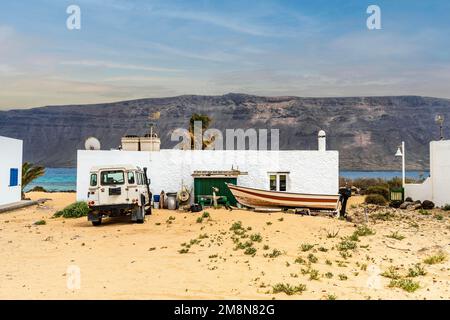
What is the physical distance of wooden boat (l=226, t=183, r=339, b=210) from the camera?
2339cm

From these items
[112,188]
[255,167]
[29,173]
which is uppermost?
[255,167]

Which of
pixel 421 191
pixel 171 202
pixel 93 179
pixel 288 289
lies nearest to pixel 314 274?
pixel 288 289

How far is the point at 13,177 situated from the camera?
95.7ft

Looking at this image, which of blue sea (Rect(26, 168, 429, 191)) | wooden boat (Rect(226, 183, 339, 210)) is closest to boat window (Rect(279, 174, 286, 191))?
wooden boat (Rect(226, 183, 339, 210))

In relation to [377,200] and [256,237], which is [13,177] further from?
[377,200]

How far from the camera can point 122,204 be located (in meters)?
19.6

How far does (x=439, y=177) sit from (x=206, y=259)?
64.8 feet

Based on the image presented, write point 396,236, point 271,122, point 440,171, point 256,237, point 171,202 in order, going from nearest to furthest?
point 256,237
point 396,236
point 171,202
point 440,171
point 271,122

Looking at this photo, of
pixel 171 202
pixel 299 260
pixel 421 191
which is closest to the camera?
pixel 299 260

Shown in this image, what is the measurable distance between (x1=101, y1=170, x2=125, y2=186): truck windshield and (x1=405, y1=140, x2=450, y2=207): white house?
18486 mm

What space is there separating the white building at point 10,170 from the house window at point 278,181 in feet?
51.6

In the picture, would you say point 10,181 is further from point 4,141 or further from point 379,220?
point 379,220

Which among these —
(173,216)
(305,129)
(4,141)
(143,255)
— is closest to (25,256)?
(143,255)

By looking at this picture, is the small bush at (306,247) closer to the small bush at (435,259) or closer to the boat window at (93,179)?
the small bush at (435,259)
